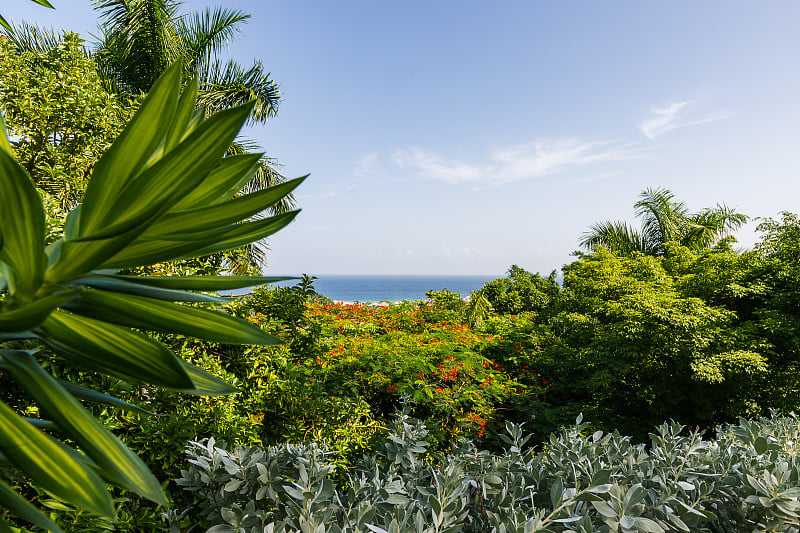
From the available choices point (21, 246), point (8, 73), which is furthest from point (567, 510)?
point (8, 73)

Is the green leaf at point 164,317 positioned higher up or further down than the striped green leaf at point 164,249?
further down

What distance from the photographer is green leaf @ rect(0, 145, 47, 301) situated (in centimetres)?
47

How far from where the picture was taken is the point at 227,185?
0.72 m

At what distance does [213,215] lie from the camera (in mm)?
654

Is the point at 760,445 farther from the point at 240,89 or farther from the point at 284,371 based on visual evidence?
the point at 240,89

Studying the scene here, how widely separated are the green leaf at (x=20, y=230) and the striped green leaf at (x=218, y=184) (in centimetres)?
21

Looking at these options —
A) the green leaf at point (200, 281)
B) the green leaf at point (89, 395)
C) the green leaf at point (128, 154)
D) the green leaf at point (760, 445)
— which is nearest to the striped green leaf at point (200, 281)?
the green leaf at point (200, 281)

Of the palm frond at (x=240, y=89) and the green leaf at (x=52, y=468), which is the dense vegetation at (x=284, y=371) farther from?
the palm frond at (x=240, y=89)

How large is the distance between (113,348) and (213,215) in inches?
9.6

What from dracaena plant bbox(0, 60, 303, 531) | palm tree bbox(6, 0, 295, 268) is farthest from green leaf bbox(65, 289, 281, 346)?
palm tree bbox(6, 0, 295, 268)

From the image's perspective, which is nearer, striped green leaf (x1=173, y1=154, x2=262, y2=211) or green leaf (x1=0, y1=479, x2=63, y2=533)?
green leaf (x1=0, y1=479, x2=63, y2=533)

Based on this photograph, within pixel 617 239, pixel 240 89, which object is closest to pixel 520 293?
pixel 617 239

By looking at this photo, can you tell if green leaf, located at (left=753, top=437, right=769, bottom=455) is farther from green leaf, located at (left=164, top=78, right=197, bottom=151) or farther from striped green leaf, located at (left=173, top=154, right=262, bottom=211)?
green leaf, located at (left=164, top=78, right=197, bottom=151)

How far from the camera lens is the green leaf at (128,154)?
60cm
